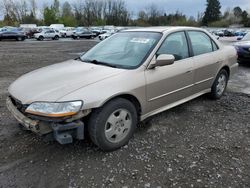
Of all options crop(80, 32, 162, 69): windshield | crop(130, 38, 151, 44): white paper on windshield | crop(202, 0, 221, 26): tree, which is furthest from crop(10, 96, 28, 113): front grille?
crop(202, 0, 221, 26): tree

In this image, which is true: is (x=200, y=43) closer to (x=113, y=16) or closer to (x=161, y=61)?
(x=161, y=61)

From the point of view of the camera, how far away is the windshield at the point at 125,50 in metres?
3.44

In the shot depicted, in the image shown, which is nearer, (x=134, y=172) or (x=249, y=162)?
(x=134, y=172)

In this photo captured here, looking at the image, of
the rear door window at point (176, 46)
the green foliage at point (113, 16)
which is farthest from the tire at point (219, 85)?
the green foliage at point (113, 16)

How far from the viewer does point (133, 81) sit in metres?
3.13

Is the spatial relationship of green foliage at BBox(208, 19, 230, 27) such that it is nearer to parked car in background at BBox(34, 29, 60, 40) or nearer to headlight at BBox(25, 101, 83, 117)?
parked car in background at BBox(34, 29, 60, 40)

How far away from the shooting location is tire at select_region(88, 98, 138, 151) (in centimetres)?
285

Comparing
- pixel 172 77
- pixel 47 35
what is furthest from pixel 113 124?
pixel 47 35

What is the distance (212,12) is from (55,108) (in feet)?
290

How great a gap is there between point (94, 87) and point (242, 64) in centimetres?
872

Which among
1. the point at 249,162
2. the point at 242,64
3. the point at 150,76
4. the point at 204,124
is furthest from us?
the point at 242,64

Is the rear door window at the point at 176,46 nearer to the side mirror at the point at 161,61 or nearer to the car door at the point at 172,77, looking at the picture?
the car door at the point at 172,77

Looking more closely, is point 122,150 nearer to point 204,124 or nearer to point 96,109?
point 96,109

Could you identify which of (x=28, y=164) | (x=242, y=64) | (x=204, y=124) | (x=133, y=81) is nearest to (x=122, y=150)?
(x=133, y=81)
